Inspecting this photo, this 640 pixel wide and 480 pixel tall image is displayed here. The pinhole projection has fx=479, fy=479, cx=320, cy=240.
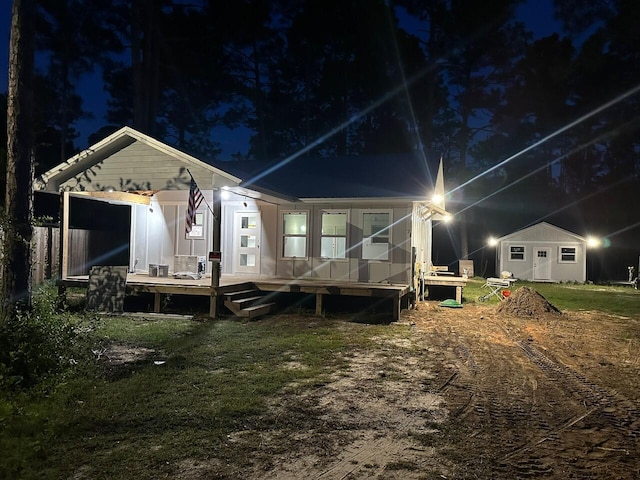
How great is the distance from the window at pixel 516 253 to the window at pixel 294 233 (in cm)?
1452

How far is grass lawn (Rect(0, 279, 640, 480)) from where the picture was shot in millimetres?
3479

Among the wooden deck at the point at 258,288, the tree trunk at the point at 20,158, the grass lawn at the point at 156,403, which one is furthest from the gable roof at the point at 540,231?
the tree trunk at the point at 20,158

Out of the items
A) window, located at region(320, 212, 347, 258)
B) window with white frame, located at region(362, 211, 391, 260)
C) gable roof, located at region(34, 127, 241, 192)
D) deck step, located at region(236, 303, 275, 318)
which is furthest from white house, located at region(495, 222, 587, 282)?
gable roof, located at region(34, 127, 241, 192)

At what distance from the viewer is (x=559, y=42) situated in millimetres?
26203

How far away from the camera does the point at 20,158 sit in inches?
248

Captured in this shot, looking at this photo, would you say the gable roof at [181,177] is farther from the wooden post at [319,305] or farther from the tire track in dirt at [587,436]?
the tire track in dirt at [587,436]

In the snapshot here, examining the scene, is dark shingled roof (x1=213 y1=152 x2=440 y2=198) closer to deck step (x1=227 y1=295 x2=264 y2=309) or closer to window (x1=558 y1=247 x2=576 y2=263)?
deck step (x1=227 y1=295 x2=264 y2=309)

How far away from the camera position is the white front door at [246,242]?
13.0 meters

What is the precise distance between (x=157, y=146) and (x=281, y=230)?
400cm

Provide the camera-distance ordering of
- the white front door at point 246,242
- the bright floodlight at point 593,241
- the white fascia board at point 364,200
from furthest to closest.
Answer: the bright floodlight at point 593,241
the white front door at point 246,242
the white fascia board at point 364,200

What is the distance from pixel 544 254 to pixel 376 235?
14311 millimetres

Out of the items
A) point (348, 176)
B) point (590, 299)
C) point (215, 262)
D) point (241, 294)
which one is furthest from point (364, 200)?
point (590, 299)

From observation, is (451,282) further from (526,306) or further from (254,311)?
(254,311)

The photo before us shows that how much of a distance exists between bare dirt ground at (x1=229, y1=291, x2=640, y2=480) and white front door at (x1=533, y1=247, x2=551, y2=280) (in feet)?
51.1
